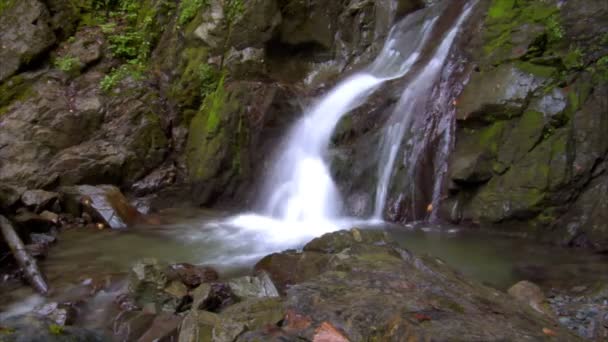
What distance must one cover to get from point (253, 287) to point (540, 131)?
515 cm

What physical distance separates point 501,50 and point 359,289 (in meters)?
6.23

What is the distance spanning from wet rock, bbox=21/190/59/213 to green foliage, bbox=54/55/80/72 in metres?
3.55

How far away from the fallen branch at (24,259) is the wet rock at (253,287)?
2365 millimetres

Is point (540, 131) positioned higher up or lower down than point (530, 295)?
higher up

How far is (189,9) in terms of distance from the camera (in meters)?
11.7

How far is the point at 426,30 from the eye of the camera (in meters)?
10.9

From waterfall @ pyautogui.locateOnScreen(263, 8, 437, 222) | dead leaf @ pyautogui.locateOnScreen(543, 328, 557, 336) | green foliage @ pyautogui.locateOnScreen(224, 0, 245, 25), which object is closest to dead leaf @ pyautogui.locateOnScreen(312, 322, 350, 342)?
dead leaf @ pyautogui.locateOnScreen(543, 328, 557, 336)

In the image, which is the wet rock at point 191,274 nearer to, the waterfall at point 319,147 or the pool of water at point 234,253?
the pool of water at point 234,253

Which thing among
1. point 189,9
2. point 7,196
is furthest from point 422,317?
point 189,9

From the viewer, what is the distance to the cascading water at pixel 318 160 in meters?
8.05

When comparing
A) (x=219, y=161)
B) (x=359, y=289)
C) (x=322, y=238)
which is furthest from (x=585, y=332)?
(x=219, y=161)

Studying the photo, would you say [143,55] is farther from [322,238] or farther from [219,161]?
[322,238]

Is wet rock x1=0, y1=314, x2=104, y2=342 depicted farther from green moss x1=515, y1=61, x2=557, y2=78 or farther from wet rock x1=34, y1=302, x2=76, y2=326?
green moss x1=515, y1=61, x2=557, y2=78

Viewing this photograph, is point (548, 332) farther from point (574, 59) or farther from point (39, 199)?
point (39, 199)
